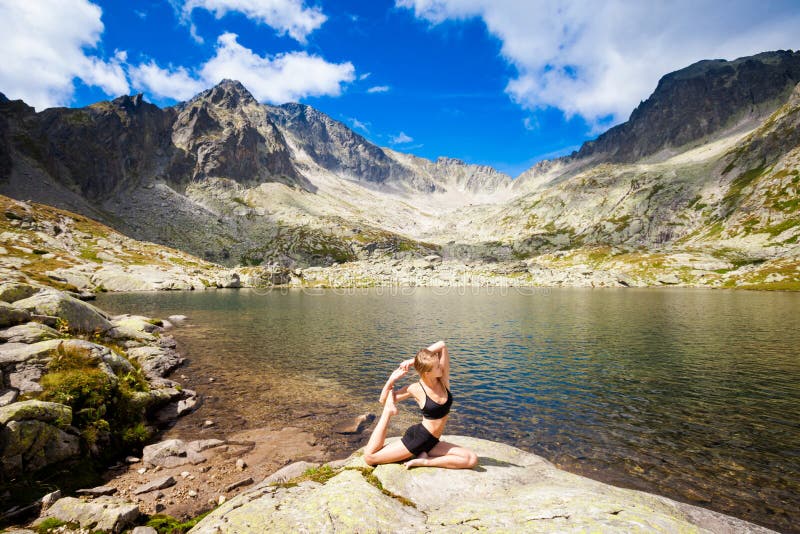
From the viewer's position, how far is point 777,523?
41.1ft

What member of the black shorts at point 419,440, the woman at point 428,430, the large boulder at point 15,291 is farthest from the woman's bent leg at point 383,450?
the large boulder at point 15,291

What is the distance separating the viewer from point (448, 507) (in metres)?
8.71

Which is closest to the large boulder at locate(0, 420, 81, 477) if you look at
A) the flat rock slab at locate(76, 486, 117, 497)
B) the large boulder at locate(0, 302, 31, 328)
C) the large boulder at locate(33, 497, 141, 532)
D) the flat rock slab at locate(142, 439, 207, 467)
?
the flat rock slab at locate(76, 486, 117, 497)

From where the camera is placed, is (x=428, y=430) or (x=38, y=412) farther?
(x=38, y=412)

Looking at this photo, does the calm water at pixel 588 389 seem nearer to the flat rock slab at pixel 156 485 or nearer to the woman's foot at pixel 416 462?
the flat rock slab at pixel 156 485

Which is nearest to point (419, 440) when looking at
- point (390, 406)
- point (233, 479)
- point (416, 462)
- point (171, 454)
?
point (416, 462)

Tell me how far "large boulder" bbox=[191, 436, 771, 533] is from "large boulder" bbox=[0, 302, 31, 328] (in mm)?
19489

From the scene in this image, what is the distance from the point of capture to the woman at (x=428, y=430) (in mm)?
10570

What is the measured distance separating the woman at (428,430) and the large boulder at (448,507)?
298 millimetres

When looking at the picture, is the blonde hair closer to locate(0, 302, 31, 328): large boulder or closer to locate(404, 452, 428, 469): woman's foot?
locate(404, 452, 428, 469): woman's foot

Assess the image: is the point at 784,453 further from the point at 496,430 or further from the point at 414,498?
the point at 414,498

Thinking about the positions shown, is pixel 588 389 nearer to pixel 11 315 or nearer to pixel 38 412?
pixel 38 412

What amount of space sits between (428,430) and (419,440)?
39 centimetres

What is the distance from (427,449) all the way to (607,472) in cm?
1047
